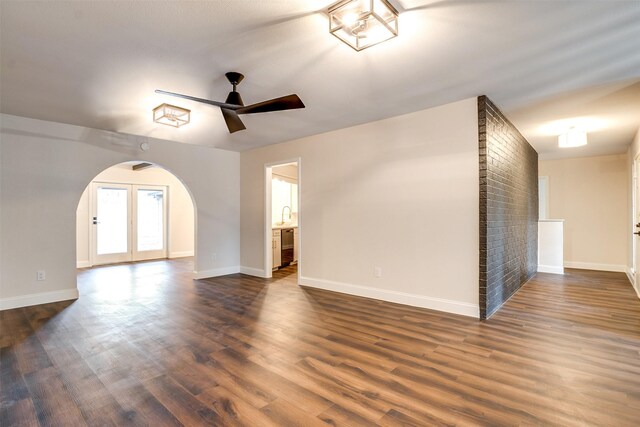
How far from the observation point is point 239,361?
8.24 feet

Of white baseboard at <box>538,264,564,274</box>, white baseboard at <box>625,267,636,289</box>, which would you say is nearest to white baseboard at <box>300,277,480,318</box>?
white baseboard at <box>625,267,636,289</box>

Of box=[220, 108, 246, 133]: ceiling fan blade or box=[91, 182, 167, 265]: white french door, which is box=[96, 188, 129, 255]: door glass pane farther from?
box=[220, 108, 246, 133]: ceiling fan blade

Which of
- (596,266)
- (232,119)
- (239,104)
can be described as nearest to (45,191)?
(232,119)

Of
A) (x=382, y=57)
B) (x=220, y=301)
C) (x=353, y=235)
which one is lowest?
(x=220, y=301)

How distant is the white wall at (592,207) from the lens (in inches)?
256

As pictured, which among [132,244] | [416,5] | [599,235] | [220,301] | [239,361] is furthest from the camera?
[132,244]

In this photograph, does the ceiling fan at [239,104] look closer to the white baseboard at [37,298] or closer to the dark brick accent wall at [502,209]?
the dark brick accent wall at [502,209]

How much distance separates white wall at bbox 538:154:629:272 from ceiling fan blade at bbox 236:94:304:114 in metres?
7.09

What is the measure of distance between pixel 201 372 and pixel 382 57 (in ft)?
9.41

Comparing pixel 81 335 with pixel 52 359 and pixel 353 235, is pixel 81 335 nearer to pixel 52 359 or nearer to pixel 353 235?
pixel 52 359

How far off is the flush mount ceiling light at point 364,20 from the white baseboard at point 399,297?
2.98 meters

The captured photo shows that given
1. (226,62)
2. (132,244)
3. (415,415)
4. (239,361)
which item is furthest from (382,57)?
(132,244)

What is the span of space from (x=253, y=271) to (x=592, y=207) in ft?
24.2

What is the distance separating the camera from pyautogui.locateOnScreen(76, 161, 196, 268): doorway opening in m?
Result: 7.47
